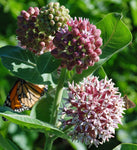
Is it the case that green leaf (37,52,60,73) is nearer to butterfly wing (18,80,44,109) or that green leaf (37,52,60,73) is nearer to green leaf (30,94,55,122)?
green leaf (30,94,55,122)

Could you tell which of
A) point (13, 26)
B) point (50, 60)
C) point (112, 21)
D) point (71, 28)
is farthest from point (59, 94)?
point (13, 26)

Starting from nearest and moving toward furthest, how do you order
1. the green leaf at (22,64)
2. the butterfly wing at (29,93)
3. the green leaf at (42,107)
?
the green leaf at (22,64) → the green leaf at (42,107) → the butterfly wing at (29,93)

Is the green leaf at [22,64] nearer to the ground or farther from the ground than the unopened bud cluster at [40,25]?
nearer to the ground

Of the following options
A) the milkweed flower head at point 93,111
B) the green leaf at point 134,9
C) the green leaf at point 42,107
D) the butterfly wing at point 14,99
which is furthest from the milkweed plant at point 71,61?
the green leaf at point 134,9

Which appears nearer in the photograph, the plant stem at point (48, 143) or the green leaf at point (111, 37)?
the green leaf at point (111, 37)

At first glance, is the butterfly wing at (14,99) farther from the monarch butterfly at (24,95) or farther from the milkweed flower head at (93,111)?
the milkweed flower head at (93,111)

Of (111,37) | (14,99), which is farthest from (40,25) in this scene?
(14,99)

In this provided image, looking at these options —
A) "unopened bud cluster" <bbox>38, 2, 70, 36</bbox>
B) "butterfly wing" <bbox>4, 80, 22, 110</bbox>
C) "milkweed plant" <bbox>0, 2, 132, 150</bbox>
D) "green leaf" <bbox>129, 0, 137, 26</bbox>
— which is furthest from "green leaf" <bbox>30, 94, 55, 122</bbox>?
"green leaf" <bbox>129, 0, 137, 26</bbox>
